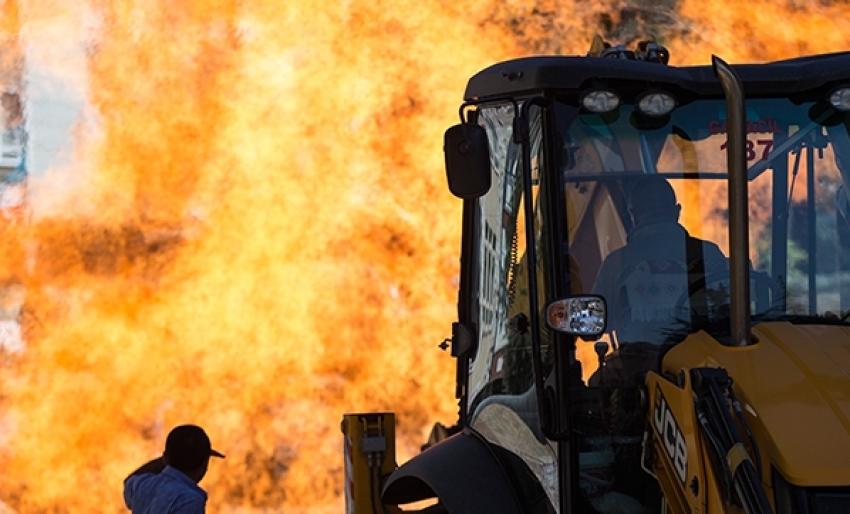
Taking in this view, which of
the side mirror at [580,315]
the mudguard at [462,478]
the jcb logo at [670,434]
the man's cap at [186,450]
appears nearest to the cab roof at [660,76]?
the side mirror at [580,315]

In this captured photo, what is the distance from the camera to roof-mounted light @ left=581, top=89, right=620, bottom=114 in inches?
179

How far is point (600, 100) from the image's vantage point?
15.0 feet

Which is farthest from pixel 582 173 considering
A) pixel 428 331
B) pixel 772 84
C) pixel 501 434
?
pixel 428 331

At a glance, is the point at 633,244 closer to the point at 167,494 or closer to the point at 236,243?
the point at 167,494

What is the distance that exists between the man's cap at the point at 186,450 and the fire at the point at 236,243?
21.1ft

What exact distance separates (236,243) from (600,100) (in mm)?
7506

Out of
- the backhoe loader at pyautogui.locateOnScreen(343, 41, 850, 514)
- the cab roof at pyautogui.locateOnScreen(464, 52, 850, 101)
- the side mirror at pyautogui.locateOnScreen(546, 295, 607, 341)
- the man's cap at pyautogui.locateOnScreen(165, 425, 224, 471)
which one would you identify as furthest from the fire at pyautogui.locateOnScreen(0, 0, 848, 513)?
the side mirror at pyautogui.locateOnScreen(546, 295, 607, 341)

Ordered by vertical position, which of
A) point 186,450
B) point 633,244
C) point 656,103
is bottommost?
point 186,450

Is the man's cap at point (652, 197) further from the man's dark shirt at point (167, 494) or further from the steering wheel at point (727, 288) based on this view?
the man's dark shirt at point (167, 494)

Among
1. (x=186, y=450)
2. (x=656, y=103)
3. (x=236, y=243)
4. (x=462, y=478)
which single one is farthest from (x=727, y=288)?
(x=236, y=243)

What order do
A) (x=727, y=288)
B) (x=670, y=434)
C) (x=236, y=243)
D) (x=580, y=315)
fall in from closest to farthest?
(x=670, y=434) → (x=580, y=315) → (x=727, y=288) → (x=236, y=243)

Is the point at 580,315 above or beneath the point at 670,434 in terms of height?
above

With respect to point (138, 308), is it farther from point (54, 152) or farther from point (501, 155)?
point (501, 155)

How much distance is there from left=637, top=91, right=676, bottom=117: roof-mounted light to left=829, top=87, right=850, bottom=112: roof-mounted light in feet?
1.98
